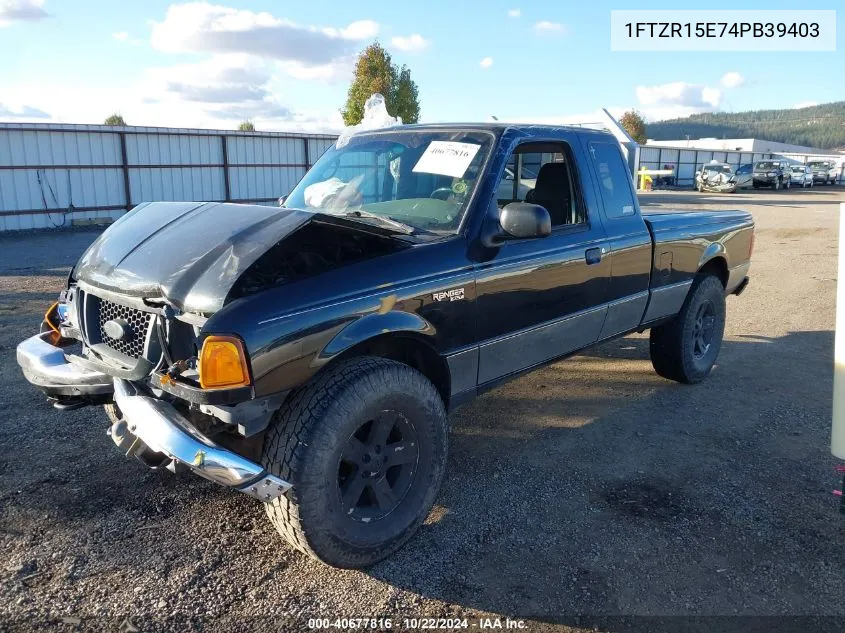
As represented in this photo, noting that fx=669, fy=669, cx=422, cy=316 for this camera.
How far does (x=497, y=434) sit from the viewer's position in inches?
176

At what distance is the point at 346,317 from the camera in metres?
2.83

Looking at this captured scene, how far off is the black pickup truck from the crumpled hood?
1 cm

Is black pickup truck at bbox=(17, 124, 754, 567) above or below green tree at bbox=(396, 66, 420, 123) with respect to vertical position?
below

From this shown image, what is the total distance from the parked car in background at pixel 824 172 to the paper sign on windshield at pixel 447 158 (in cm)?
5013

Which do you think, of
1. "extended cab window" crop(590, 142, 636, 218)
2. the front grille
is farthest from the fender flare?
"extended cab window" crop(590, 142, 636, 218)

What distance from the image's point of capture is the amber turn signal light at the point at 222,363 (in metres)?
2.51

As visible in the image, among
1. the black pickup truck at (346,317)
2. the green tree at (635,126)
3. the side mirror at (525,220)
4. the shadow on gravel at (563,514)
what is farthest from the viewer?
the green tree at (635,126)

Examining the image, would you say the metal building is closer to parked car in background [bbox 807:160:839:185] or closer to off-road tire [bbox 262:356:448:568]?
off-road tire [bbox 262:356:448:568]

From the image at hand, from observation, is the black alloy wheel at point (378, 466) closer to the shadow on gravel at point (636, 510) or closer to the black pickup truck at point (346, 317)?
the black pickup truck at point (346, 317)

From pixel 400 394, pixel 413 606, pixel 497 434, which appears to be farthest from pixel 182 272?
pixel 497 434

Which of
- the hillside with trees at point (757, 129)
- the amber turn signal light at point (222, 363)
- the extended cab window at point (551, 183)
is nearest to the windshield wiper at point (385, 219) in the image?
the extended cab window at point (551, 183)

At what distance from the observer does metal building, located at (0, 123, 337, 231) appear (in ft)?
56.8

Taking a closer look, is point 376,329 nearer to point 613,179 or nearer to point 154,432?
point 154,432

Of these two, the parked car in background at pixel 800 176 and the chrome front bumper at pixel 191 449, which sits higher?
the parked car in background at pixel 800 176
